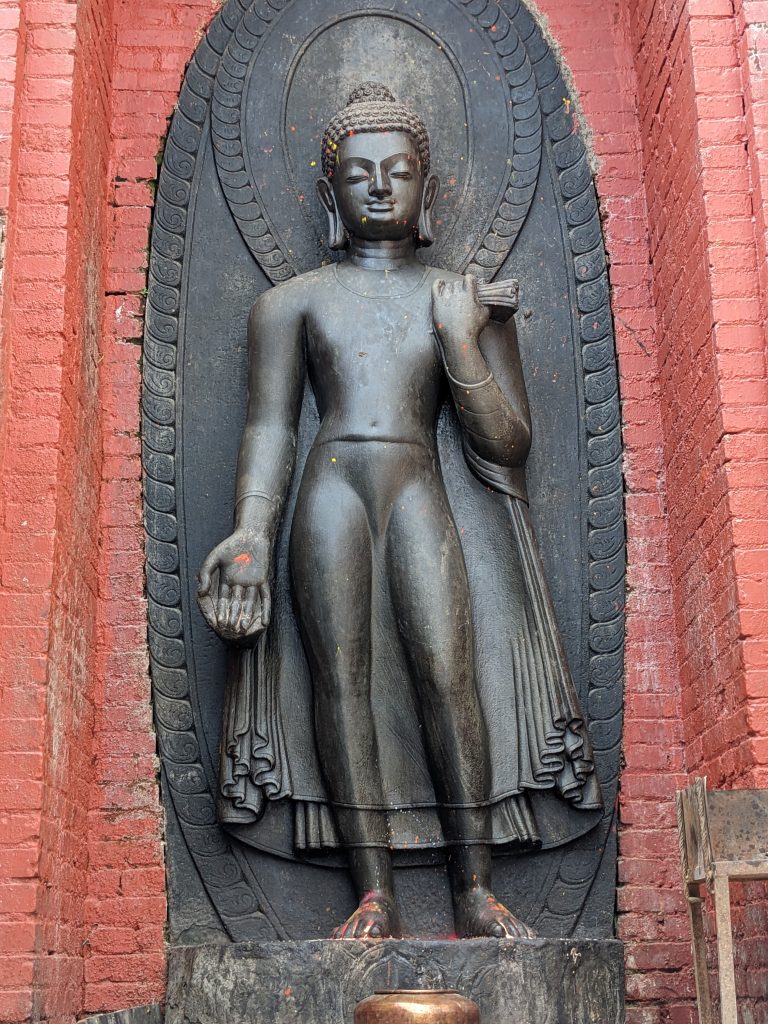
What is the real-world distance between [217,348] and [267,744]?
1.48 metres

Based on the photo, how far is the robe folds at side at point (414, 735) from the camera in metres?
4.25

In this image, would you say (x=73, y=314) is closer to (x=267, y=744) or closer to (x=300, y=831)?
(x=267, y=744)

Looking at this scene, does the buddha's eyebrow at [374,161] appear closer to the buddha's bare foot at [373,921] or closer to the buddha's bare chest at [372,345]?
the buddha's bare chest at [372,345]

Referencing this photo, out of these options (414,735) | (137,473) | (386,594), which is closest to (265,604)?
(386,594)

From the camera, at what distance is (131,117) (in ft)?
16.6

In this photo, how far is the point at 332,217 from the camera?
15.7 ft

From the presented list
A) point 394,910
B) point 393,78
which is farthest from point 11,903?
point 393,78

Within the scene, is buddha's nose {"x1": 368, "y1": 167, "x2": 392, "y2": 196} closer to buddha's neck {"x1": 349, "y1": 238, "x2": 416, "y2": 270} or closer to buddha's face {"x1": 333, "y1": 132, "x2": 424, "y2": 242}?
buddha's face {"x1": 333, "y1": 132, "x2": 424, "y2": 242}

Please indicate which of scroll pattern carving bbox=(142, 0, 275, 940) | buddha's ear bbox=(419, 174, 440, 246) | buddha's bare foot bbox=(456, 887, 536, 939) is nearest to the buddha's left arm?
buddha's ear bbox=(419, 174, 440, 246)

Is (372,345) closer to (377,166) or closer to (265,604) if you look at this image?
(377,166)

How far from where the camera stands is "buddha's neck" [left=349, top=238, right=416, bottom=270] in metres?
4.67

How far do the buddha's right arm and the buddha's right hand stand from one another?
0.14 meters

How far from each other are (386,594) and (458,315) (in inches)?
36.9

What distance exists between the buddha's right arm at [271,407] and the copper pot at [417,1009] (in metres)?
1.66
